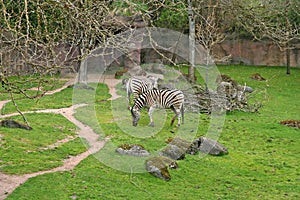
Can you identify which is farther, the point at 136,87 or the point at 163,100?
the point at 136,87

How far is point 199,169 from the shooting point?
535 inches

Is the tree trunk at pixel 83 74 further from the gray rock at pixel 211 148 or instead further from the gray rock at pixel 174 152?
the gray rock at pixel 174 152

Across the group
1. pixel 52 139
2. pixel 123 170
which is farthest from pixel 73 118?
pixel 123 170

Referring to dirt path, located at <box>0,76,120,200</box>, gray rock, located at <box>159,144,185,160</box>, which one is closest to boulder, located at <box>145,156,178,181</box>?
gray rock, located at <box>159,144,185,160</box>

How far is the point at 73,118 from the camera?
18359 mm

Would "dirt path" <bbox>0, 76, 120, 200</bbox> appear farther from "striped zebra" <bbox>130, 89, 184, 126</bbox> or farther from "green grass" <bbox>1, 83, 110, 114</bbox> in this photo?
"striped zebra" <bbox>130, 89, 184, 126</bbox>

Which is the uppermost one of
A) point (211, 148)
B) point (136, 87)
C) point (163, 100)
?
point (136, 87)

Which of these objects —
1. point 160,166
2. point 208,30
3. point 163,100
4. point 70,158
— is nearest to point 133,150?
point 160,166

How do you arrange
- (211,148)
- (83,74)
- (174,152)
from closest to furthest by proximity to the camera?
1. (174,152)
2. (211,148)
3. (83,74)

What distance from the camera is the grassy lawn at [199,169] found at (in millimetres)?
11508

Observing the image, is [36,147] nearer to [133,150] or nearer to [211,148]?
[133,150]

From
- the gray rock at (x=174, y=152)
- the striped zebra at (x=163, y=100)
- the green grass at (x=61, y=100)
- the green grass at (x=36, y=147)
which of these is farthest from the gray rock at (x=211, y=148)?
the green grass at (x=61, y=100)

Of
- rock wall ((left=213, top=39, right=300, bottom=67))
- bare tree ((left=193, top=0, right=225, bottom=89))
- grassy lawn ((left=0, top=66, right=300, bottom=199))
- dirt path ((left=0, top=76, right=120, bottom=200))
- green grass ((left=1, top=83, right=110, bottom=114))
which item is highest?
bare tree ((left=193, top=0, right=225, bottom=89))

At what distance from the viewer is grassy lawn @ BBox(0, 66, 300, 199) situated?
11.5 meters
